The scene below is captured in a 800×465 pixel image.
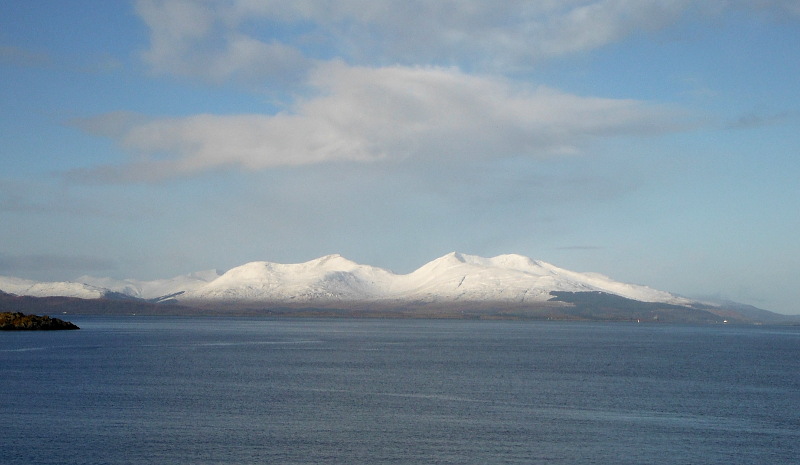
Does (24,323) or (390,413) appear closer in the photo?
(390,413)

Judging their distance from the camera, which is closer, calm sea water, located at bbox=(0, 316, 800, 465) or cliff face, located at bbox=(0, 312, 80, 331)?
calm sea water, located at bbox=(0, 316, 800, 465)

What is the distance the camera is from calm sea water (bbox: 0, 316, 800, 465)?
110ft

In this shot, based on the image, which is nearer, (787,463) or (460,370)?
(787,463)

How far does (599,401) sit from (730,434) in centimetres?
1165

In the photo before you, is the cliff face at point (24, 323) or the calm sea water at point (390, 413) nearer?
the calm sea water at point (390, 413)

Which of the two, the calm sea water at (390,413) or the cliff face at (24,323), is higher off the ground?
the cliff face at (24,323)

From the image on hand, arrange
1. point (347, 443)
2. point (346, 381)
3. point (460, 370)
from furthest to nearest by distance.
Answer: point (460, 370) → point (346, 381) → point (347, 443)

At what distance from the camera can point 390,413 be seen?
43719 millimetres

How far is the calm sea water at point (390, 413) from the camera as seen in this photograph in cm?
3356

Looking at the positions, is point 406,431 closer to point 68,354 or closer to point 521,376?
point 521,376

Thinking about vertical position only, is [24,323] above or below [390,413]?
above

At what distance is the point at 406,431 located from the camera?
38.2 m

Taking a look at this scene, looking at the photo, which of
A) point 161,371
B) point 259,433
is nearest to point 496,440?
point 259,433

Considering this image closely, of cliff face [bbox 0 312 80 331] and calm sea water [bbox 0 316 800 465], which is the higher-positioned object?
cliff face [bbox 0 312 80 331]
